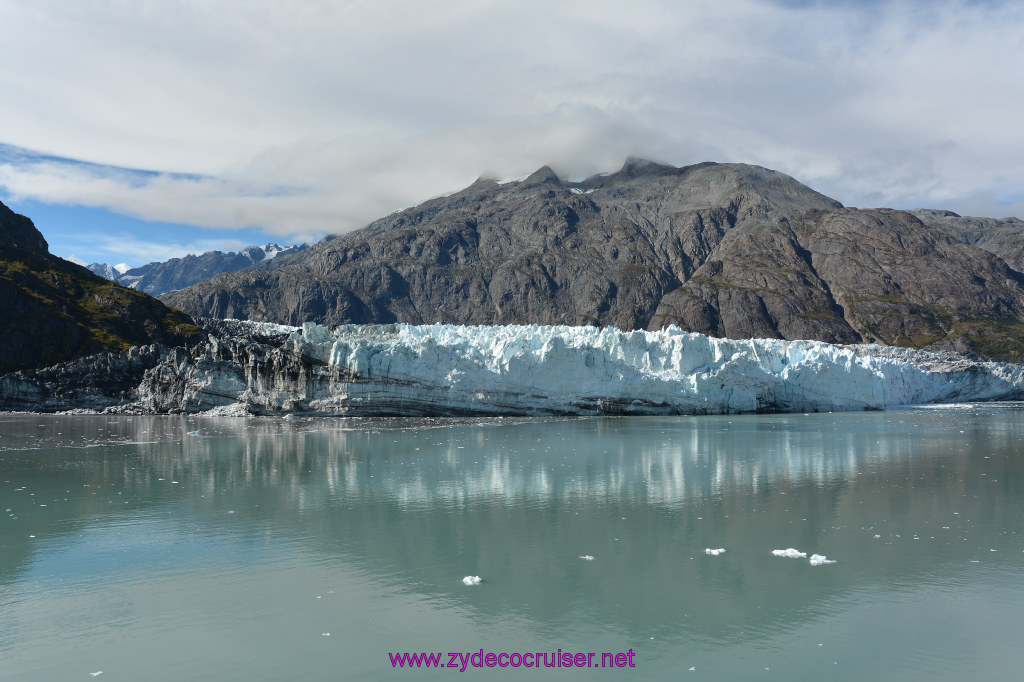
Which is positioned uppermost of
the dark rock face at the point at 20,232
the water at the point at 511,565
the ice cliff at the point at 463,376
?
the dark rock face at the point at 20,232

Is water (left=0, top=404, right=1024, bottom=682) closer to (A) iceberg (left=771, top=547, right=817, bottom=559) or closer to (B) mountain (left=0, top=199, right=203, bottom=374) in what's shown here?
(A) iceberg (left=771, top=547, right=817, bottom=559)

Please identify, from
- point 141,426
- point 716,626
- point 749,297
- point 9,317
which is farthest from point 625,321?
point 716,626

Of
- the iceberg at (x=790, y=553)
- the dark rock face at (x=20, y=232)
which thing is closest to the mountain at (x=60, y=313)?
the dark rock face at (x=20, y=232)

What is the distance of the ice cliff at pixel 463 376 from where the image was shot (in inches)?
2028

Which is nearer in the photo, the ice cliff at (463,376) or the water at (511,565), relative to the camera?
Result: the water at (511,565)

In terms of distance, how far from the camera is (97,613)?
11.9 m

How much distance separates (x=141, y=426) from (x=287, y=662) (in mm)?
42964

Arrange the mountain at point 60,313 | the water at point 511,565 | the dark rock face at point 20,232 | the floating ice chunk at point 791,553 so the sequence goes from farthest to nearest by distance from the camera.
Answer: the dark rock face at point 20,232, the mountain at point 60,313, the floating ice chunk at point 791,553, the water at point 511,565

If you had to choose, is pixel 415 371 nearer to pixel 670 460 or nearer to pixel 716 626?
pixel 670 460

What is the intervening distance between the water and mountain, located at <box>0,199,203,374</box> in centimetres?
5310

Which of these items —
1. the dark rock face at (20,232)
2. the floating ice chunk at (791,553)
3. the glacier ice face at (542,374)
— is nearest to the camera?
the floating ice chunk at (791,553)

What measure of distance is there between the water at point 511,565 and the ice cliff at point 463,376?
70.7ft

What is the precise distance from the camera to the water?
1027 cm

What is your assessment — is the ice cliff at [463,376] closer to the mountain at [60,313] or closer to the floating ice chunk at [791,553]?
the mountain at [60,313]
